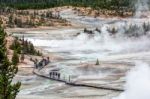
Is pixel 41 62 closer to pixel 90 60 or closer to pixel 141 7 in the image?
pixel 90 60

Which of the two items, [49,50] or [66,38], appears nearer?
[49,50]

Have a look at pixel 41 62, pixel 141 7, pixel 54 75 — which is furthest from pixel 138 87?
pixel 141 7

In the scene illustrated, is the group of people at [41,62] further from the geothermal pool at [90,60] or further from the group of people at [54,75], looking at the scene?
the group of people at [54,75]

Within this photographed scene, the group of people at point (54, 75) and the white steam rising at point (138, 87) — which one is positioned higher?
the white steam rising at point (138, 87)

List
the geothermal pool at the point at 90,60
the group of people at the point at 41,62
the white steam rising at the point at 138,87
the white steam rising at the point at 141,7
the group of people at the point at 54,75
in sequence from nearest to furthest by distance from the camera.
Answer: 1. the white steam rising at the point at 138,87
2. the geothermal pool at the point at 90,60
3. the group of people at the point at 54,75
4. the group of people at the point at 41,62
5. the white steam rising at the point at 141,7

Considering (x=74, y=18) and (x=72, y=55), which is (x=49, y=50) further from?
(x=74, y=18)

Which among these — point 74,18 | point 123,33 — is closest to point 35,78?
point 123,33

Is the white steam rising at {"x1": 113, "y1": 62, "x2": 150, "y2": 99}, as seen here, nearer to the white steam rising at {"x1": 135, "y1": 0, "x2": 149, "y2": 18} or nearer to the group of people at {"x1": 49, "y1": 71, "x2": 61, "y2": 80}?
the group of people at {"x1": 49, "y1": 71, "x2": 61, "y2": 80}

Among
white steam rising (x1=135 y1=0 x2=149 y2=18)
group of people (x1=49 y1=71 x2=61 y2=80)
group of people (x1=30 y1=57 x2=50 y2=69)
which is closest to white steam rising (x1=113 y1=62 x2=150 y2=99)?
group of people (x1=49 y1=71 x2=61 y2=80)

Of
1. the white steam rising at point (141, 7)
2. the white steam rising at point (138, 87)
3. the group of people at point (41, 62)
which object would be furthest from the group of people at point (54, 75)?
the white steam rising at point (141, 7)
